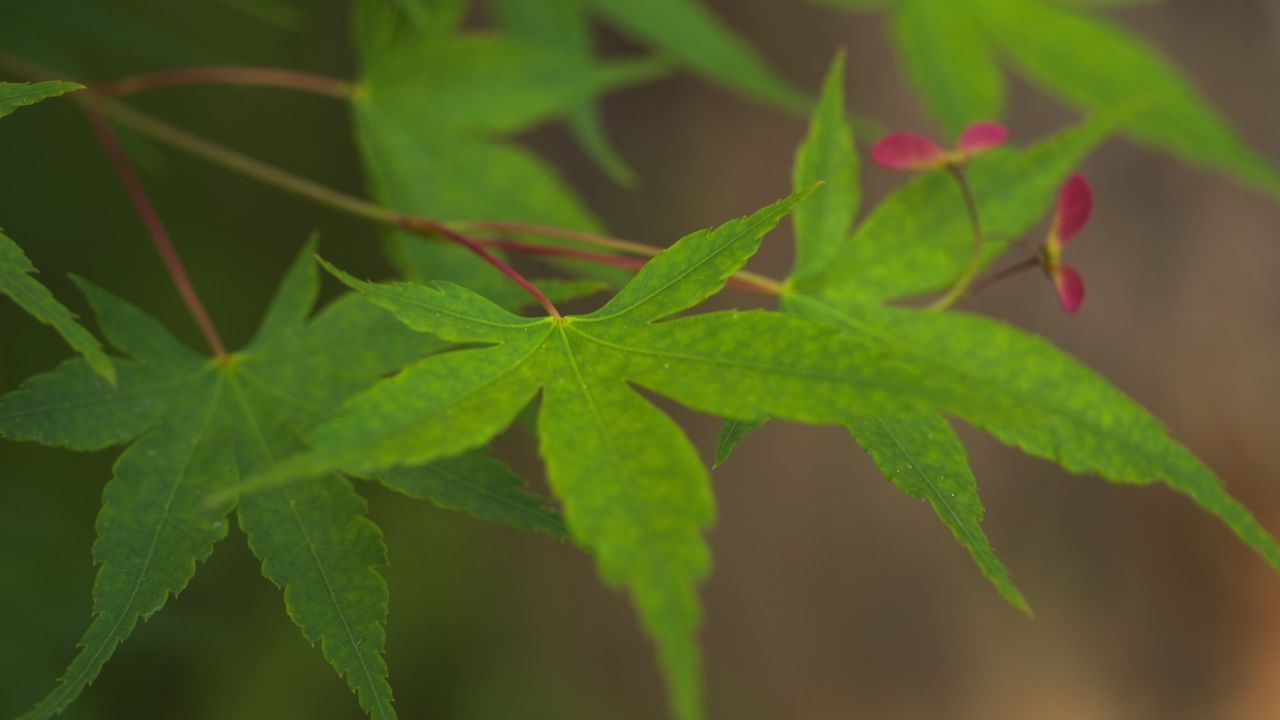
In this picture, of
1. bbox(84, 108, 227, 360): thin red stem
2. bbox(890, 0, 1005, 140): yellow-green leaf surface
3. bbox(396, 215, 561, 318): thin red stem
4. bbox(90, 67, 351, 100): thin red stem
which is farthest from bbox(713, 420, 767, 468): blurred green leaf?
bbox(890, 0, 1005, 140): yellow-green leaf surface

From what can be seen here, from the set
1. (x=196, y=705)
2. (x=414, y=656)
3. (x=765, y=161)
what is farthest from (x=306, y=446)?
(x=765, y=161)

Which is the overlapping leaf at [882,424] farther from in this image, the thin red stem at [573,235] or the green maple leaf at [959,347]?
the thin red stem at [573,235]

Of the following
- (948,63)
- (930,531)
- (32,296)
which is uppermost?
(948,63)

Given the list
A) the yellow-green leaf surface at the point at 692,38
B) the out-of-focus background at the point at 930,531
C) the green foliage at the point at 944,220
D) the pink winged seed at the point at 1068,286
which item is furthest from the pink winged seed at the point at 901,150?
the out-of-focus background at the point at 930,531

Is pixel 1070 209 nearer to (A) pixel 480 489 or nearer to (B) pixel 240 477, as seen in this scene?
(A) pixel 480 489

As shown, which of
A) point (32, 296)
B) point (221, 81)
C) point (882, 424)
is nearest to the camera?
point (32, 296)

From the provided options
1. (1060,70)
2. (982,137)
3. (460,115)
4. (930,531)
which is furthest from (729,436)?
(930,531)

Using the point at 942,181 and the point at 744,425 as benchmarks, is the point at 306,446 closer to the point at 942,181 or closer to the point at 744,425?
the point at 744,425
